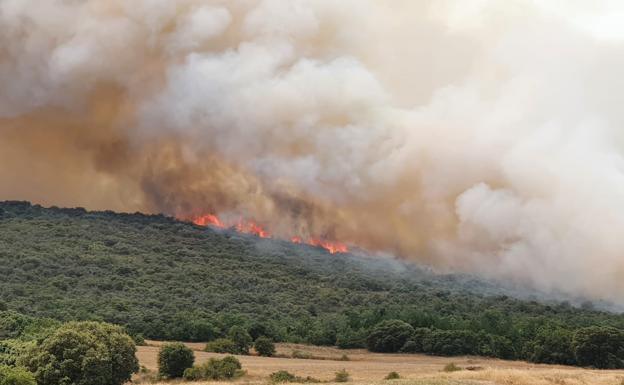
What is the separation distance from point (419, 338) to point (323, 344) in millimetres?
17708

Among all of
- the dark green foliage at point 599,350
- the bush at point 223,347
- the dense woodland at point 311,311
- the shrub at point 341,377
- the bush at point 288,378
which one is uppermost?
the dense woodland at point 311,311

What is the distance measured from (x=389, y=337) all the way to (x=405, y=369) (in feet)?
103

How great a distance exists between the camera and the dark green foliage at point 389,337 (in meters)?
114

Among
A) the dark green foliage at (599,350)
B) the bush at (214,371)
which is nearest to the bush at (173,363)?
the bush at (214,371)

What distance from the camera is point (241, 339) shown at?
358 ft

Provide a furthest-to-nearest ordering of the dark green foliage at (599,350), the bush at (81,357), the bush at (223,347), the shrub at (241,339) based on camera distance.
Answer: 1. the shrub at (241,339)
2. the bush at (223,347)
3. the dark green foliage at (599,350)
4. the bush at (81,357)

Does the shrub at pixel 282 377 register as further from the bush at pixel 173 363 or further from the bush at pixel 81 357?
the bush at pixel 81 357

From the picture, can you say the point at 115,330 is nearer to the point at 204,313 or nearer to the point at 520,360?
the point at 520,360

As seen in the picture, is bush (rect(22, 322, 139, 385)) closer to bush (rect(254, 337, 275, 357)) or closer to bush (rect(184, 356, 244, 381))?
bush (rect(184, 356, 244, 381))

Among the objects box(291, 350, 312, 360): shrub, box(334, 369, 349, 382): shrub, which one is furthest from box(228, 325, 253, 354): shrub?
box(334, 369, 349, 382): shrub

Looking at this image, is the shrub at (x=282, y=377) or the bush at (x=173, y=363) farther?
the bush at (x=173, y=363)

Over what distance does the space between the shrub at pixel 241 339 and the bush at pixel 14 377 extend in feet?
179

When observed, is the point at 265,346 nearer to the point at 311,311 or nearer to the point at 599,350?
the point at 599,350

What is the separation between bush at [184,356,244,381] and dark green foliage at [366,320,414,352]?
4223 cm
